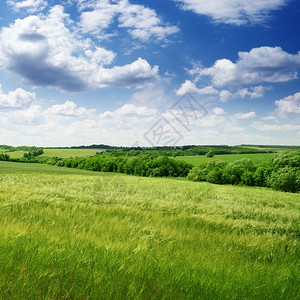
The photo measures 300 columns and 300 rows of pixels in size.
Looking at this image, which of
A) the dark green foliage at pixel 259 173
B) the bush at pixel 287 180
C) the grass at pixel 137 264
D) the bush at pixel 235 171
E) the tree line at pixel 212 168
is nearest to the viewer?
the grass at pixel 137 264

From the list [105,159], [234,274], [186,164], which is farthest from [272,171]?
[234,274]

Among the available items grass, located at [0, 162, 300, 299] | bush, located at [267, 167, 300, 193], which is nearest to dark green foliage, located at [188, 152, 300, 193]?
bush, located at [267, 167, 300, 193]

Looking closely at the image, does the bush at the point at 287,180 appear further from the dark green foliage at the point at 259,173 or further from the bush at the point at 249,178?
the bush at the point at 249,178

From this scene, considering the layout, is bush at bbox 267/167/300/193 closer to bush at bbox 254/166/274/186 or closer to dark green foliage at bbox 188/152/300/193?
dark green foliage at bbox 188/152/300/193

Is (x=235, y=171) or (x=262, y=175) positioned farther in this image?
(x=235, y=171)

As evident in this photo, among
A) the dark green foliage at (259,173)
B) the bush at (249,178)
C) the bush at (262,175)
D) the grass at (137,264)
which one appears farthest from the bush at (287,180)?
the grass at (137,264)

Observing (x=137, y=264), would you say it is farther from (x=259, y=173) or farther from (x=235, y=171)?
(x=235, y=171)

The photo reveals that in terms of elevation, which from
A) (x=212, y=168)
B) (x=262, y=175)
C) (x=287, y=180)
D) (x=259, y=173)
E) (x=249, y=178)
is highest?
(x=212, y=168)

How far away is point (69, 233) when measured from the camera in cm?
461

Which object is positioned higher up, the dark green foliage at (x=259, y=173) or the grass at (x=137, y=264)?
the grass at (x=137, y=264)

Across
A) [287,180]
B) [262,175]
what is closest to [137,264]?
[287,180]

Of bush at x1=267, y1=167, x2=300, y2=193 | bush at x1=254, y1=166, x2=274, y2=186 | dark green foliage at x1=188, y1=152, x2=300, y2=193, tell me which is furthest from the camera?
bush at x1=254, y1=166, x2=274, y2=186

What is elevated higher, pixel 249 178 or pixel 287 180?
pixel 287 180

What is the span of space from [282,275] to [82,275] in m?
2.64
